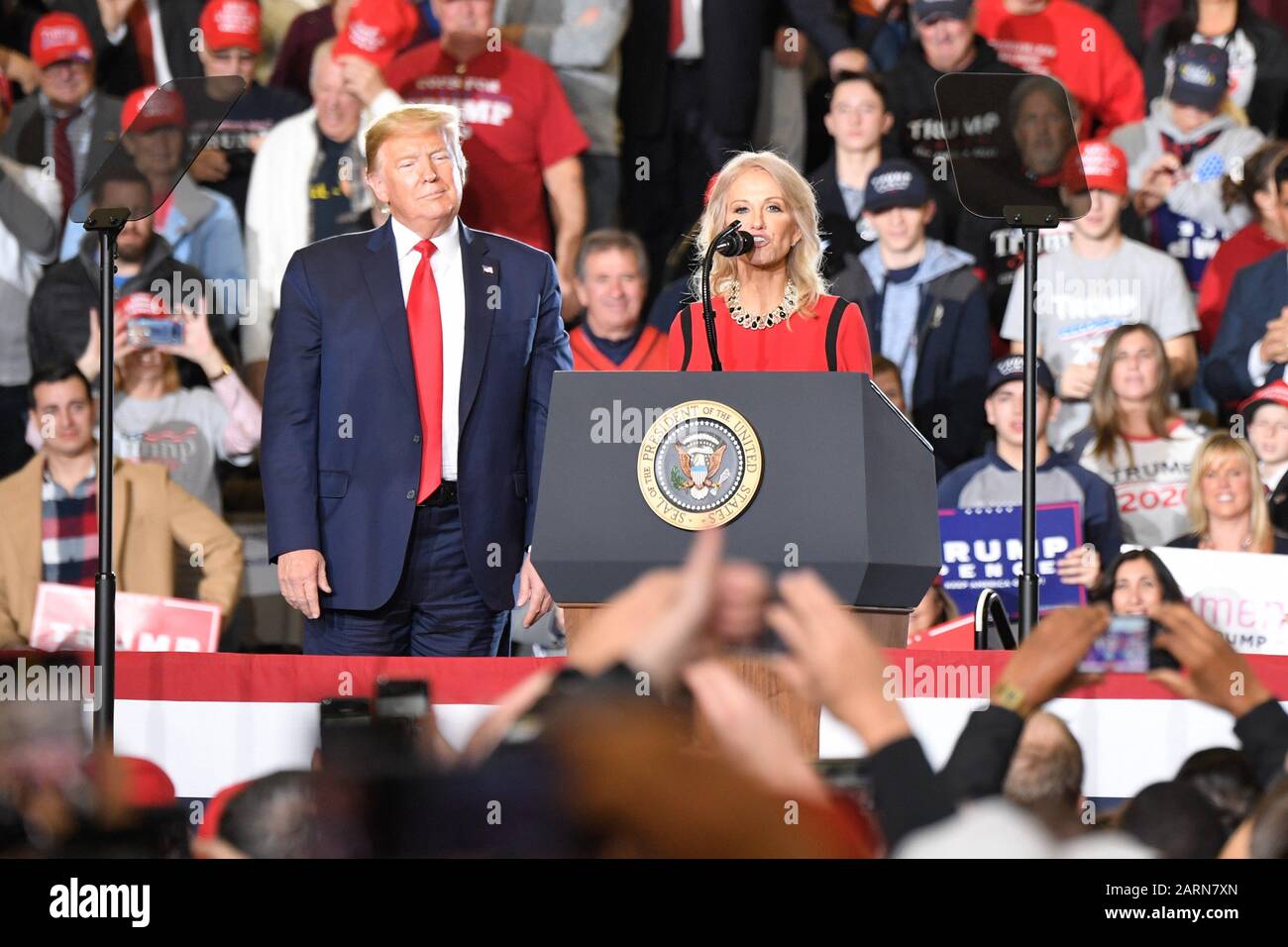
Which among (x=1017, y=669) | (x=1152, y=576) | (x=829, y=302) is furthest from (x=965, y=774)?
(x=1152, y=576)

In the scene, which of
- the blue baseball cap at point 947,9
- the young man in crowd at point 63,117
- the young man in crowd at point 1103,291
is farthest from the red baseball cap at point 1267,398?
the young man in crowd at point 63,117

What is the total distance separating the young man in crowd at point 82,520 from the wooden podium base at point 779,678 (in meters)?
2.79

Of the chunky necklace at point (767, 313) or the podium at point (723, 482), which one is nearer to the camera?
the podium at point (723, 482)

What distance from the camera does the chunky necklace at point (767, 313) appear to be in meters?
2.99

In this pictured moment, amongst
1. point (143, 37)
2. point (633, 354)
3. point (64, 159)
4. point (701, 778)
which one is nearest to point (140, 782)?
point (701, 778)

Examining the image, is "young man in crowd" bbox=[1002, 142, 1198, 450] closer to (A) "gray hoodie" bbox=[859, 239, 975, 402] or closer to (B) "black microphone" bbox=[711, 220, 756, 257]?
(A) "gray hoodie" bbox=[859, 239, 975, 402]

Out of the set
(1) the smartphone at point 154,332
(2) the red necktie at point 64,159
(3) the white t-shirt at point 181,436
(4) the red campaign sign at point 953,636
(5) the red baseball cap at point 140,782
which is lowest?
(5) the red baseball cap at point 140,782

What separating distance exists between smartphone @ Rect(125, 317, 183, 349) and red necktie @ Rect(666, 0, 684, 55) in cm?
175

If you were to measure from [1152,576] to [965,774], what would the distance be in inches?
105

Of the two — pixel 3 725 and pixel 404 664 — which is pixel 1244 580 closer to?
pixel 404 664

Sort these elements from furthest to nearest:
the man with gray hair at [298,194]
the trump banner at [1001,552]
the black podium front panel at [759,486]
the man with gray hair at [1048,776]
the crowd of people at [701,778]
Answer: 1. the man with gray hair at [298,194]
2. the trump banner at [1001,552]
3. the black podium front panel at [759,486]
4. the man with gray hair at [1048,776]
5. the crowd of people at [701,778]

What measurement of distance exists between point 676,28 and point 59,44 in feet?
6.31

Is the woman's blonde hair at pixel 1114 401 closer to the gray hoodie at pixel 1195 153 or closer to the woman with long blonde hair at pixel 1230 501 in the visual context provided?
the woman with long blonde hair at pixel 1230 501

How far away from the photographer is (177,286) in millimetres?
5328
